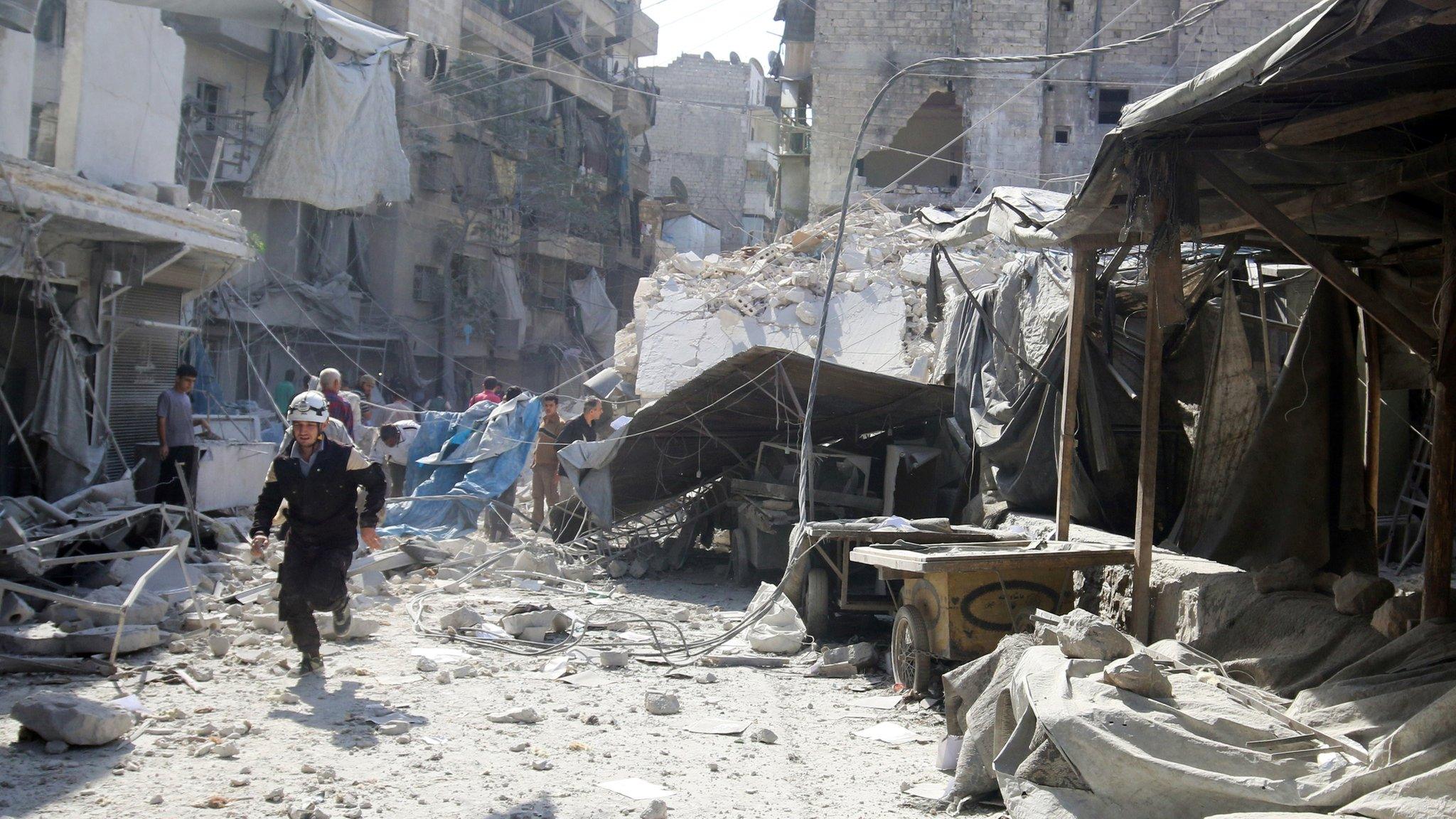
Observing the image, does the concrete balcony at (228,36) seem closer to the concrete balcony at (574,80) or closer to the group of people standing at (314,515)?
the concrete balcony at (574,80)

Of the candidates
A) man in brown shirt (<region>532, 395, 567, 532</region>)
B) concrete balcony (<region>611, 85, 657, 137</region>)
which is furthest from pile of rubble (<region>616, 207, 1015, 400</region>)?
concrete balcony (<region>611, 85, 657, 137</region>)

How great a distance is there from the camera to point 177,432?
35.6 ft

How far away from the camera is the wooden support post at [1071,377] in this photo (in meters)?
6.99

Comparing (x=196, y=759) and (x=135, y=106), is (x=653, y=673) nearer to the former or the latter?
(x=196, y=759)

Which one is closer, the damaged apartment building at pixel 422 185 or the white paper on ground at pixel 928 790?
the white paper on ground at pixel 928 790

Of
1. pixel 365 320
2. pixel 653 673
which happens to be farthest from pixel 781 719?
pixel 365 320

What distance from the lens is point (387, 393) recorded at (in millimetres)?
25188

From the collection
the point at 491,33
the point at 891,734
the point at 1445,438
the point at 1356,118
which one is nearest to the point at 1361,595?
the point at 1445,438

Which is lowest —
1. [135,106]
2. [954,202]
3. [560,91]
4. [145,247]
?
[145,247]

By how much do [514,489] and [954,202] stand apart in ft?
44.8

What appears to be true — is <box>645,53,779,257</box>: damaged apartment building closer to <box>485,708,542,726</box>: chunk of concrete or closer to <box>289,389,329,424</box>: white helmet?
<box>289,389,329,424</box>: white helmet

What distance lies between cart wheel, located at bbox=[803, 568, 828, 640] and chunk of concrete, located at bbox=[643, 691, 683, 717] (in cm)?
223

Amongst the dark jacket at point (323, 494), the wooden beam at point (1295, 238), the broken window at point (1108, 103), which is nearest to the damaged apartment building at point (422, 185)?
the dark jacket at point (323, 494)

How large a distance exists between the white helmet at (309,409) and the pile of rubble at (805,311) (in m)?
8.51
